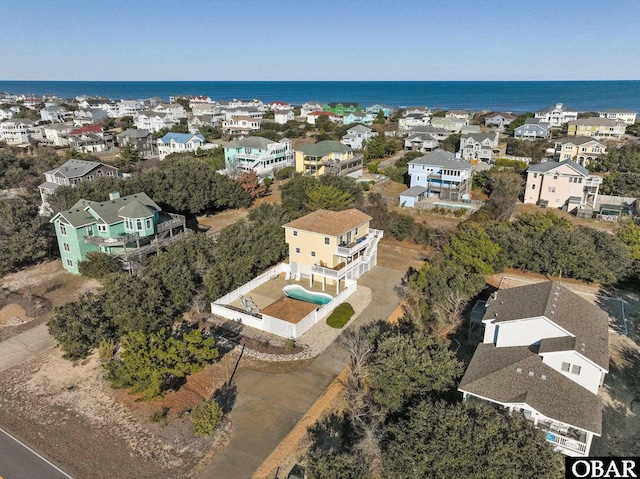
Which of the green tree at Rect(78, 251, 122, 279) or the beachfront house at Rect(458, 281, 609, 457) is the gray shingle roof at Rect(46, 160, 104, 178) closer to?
the green tree at Rect(78, 251, 122, 279)

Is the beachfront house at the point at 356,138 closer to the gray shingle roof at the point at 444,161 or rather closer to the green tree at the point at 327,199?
the gray shingle roof at the point at 444,161

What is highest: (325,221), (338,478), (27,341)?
(325,221)

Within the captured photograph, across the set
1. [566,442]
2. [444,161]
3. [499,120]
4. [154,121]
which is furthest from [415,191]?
[154,121]

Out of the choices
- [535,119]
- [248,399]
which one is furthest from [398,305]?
[535,119]

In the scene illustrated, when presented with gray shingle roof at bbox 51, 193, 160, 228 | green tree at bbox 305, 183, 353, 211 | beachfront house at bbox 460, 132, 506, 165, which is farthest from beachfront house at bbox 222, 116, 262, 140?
gray shingle roof at bbox 51, 193, 160, 228

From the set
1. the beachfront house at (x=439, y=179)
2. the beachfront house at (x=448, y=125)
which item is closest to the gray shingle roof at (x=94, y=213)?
the beachfront house at (x=439, y=179)


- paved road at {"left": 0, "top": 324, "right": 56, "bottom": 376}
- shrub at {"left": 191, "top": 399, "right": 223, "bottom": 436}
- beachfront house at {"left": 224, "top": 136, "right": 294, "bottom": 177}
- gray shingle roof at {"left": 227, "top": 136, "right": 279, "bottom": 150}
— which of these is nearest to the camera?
shrub at {"left": 191, "top": 399, "right": 223, "bottom": 436}

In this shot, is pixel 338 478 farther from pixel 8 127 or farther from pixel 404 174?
pixel 8 127
